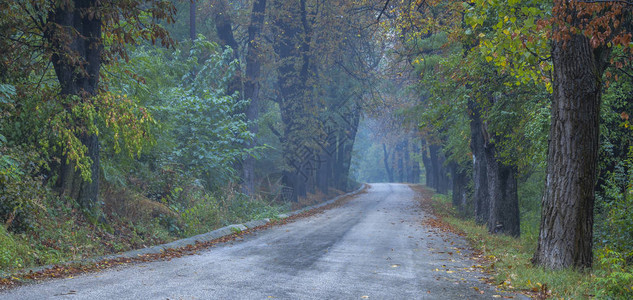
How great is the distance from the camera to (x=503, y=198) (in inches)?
623

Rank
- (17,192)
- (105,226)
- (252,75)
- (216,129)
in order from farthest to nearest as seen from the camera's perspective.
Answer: (252,75) < (216,129) < (105,226) < (17,192)

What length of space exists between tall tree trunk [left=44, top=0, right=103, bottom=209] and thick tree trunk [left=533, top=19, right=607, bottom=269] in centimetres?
911

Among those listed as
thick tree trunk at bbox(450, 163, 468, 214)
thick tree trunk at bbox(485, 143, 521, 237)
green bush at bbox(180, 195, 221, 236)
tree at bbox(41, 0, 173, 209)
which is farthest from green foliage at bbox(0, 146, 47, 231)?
thick tree trunk at bbox(450, 163, 468, 214)

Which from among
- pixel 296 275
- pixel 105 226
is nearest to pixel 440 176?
pixel 105 226

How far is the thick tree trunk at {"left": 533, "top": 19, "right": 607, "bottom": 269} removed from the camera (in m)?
8.23

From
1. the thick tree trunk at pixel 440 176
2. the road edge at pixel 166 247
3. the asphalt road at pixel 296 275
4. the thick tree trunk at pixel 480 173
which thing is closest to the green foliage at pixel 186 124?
the road edge at pixel 166 247

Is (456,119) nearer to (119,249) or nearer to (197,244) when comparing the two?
(197,244)

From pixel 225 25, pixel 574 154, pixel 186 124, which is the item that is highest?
pixel 225 25

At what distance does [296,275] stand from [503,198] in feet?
32.0

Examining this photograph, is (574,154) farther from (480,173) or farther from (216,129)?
(216,129)

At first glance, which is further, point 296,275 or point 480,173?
point 480,173

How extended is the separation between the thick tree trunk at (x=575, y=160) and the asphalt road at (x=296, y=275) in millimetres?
1515

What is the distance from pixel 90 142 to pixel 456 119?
14004 millimetres

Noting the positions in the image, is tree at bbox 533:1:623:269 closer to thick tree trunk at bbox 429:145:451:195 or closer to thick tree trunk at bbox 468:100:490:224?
thick tree trunk at bbox 468:100:490:224
